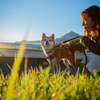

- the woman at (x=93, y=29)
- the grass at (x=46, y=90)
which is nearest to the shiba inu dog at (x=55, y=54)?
the woman at (x=93, y=29)

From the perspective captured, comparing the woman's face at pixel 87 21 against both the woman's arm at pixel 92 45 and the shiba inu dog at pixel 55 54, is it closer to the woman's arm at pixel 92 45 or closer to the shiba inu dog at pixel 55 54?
the woman's arm at pixel 92 45

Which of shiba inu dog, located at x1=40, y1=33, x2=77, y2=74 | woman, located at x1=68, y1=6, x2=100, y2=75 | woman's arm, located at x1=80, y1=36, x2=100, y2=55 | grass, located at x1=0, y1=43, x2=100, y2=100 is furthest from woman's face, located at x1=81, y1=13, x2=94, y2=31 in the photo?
shiba inu dog, located at x1=40, y1=33, x2=77, y2=74

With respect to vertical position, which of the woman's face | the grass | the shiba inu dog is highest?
the woman's face

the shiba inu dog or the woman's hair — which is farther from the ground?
the woman's hair

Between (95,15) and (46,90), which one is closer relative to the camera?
(46,90)

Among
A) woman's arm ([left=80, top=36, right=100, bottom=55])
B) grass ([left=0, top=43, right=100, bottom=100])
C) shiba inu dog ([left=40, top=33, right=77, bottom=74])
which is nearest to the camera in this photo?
grass ([left=0, top=43, right=100, bottom=100])

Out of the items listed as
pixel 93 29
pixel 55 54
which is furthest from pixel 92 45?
pixel 55 54

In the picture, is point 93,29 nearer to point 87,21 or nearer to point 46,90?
point 87,21

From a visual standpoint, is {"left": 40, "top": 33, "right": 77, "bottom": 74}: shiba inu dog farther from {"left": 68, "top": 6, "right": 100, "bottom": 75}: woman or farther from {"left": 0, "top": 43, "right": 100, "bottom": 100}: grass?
{"left": 0, "top": 43, "right": 100, "bottom": 100}: grass

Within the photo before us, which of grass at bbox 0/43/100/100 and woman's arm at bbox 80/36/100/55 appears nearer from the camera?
grass at bbox 0/43/100/100

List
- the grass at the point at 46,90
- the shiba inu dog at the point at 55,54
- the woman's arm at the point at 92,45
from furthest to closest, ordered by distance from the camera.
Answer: the shiba inu dog at the point at 55,54 → the woman's arm at the point at 92,45 → the grass at the point at 46,90

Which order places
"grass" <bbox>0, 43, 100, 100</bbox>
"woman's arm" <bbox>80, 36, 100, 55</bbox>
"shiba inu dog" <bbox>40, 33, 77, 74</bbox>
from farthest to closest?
"shiba inu dog" <bbox>40, 33, 77, 74</bbox>
"woman's arm" <bbox>80, 36, 100, 55</bbox>
"grass" <bbox>0, 43, 100, 100</bbox>

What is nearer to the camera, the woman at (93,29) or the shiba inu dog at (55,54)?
the woman at (93,29)

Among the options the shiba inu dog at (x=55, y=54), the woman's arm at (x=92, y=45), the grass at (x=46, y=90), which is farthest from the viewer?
the shiba inu dog at (x=55, y=54)
